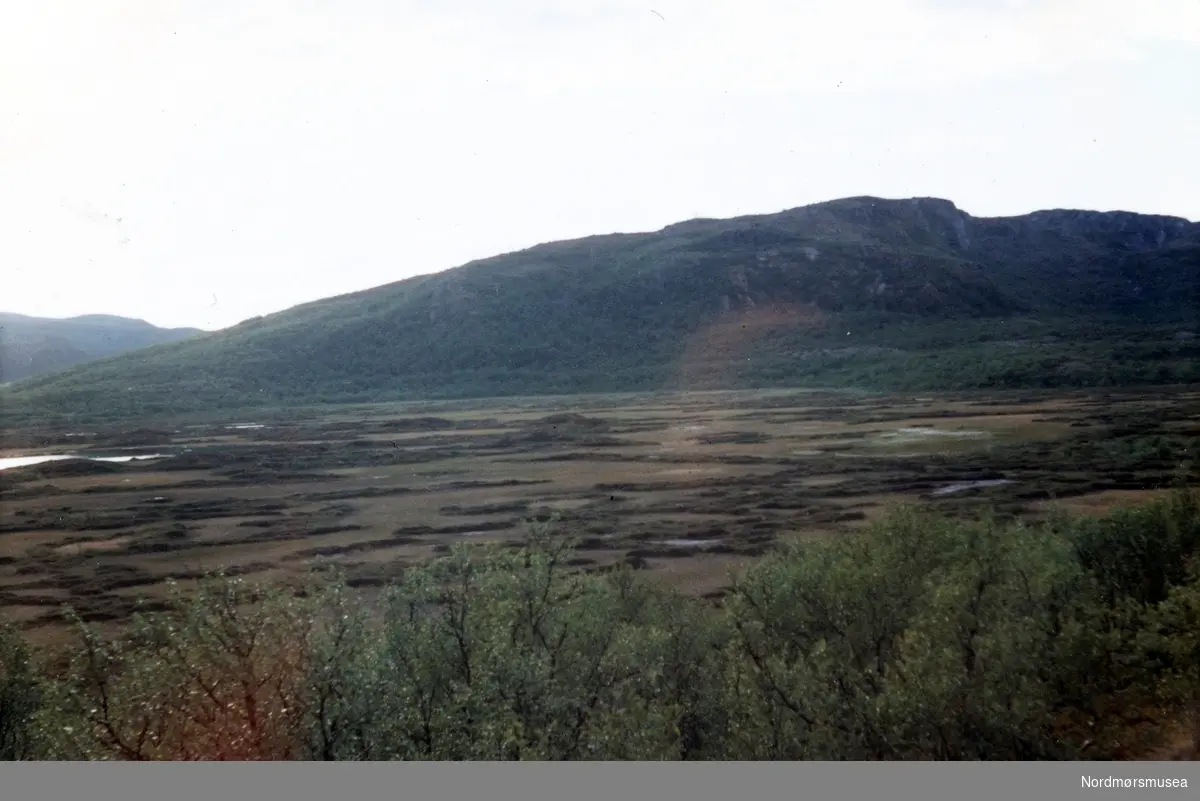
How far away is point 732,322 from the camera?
14212 cm

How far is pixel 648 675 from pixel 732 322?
127 meters

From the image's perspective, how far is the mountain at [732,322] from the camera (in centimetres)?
11475

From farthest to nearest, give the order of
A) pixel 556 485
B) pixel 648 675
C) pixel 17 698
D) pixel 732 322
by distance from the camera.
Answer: pixel 732 322, pixel 556 485, pixel 17 698, pixel 648 675

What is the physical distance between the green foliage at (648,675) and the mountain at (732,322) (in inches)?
3069

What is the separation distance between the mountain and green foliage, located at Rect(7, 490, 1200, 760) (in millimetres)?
77961

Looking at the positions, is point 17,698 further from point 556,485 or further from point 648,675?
point 556,485

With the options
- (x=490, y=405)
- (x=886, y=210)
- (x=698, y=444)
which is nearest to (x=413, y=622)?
(x=698, y=444)

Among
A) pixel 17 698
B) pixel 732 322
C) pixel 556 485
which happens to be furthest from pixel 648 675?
pixel 732 322

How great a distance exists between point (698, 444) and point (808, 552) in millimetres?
44136

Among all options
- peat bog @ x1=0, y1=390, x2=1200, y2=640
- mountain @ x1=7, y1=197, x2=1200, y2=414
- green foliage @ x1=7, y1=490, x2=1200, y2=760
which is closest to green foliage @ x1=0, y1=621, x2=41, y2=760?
green foliage @ x1=7, y1=490, x2=1200, y2=760

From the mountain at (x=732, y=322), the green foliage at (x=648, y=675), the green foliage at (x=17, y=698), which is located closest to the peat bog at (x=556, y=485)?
the green foliage at (x=17, y=698)

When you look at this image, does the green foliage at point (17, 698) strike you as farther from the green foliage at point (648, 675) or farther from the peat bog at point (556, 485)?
the peat bog at point (556, 485)

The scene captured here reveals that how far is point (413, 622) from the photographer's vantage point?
64.0ft

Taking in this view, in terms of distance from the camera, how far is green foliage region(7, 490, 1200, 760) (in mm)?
15305
